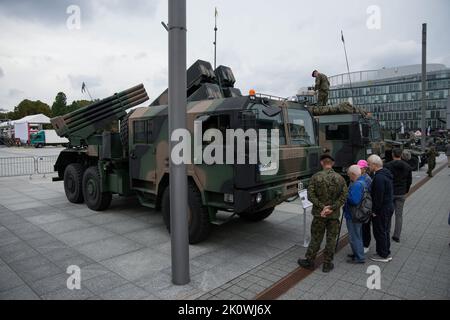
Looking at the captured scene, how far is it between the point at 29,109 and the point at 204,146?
86.8m

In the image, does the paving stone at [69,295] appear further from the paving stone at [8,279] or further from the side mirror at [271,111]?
the side mirror at [271,111]

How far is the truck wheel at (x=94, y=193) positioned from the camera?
745 cm

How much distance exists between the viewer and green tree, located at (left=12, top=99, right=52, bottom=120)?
77.2 m

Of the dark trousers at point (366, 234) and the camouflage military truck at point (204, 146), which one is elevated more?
the camouflage military truck at point (204, 146)

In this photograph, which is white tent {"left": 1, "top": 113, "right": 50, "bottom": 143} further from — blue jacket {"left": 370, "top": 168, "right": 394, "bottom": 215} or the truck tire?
blue jacket {"left": 370, "top": 168, "right": 394, "bottom": 215}

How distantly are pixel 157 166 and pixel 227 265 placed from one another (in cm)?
224

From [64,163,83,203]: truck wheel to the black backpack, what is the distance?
6.64 m

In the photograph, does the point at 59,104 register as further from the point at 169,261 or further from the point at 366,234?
the point at 366,234

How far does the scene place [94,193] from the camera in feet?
25.0

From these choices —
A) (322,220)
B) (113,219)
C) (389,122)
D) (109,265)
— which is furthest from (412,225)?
(389,122)

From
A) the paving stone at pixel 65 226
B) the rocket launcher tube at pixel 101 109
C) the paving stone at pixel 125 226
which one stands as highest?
the rocket launcher tube at pixel 101 109

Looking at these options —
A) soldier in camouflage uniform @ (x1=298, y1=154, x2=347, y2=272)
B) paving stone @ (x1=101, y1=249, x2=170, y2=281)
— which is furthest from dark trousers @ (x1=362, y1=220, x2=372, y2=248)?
paving stone @ (x1=101, y1=249, x2=170, y2=281)

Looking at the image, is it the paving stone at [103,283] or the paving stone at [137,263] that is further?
the paving stone at [137,263]

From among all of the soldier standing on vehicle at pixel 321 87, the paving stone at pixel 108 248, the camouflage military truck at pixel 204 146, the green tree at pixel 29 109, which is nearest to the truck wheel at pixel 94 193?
the camouflage military truck at pixel 204 146
